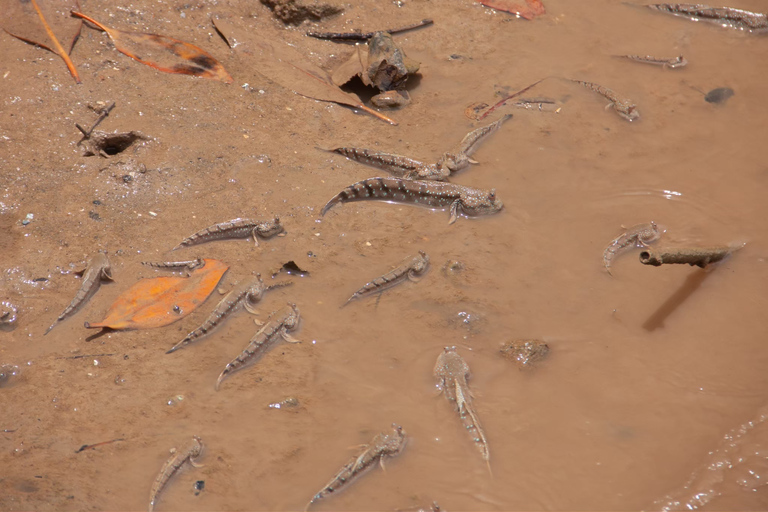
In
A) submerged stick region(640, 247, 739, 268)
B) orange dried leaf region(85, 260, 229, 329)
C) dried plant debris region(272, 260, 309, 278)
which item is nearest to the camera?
submerged stick region(640, 247, 739, 268)

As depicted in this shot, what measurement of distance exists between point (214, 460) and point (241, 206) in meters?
2.47

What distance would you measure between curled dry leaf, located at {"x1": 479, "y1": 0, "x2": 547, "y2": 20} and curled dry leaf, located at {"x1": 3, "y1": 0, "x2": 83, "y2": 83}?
5.07 meters

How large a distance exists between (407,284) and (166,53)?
398 centimetres

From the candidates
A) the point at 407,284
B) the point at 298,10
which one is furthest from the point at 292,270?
the point at 298,10

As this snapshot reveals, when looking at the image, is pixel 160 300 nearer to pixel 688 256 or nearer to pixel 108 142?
pixel 108 142

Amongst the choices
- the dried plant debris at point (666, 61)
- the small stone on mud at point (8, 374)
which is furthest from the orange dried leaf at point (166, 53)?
the dried plant debris at point (666, 61)

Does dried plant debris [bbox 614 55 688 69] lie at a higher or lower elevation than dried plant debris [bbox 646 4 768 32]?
lower

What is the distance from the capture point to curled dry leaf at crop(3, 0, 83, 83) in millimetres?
6359

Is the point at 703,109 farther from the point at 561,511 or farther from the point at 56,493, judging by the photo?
the point at 56,493

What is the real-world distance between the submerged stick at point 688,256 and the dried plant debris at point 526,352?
3.16ft

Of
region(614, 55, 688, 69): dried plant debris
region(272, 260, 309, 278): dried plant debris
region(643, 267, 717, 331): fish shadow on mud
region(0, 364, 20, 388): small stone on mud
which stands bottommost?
region(0, 364, 20, 388): small stone on mud

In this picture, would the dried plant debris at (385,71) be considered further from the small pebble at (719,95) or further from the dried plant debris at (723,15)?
the dried plant debris at (723,15)

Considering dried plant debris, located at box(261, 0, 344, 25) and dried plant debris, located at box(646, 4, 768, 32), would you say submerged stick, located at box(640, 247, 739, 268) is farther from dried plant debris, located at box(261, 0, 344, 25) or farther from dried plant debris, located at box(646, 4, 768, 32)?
dried plant debris, located at box(261, 0, 344, 25)

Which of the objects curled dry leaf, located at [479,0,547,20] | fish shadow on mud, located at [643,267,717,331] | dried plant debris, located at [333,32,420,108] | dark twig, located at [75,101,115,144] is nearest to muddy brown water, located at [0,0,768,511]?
fish shadow on mud, located at [643,267,717,331]
